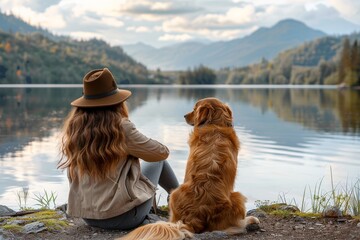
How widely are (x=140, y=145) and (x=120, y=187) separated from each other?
20.5 inches

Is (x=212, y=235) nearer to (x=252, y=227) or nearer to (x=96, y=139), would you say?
(x=252, y=227)

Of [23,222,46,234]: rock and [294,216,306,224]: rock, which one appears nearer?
[23,222,46,234]: rock

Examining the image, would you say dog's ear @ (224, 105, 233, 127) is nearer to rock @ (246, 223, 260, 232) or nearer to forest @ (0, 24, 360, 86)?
rock @ (246, 223, 260, 232)

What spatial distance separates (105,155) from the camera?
18.9 ft

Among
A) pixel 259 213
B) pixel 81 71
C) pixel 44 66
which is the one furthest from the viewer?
pixel 81 71

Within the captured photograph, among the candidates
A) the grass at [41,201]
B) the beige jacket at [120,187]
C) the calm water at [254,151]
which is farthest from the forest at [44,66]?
the beige jacket at [120,187]

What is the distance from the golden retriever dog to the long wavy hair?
0.83 m

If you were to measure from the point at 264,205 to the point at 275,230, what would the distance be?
5.77 ft

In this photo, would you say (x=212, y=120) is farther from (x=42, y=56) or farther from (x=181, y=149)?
(x=42, y=56)

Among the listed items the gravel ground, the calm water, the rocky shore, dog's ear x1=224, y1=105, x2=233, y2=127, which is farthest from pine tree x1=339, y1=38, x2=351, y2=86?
dog's ear x1=224, y1=105, x2=233, y2=127

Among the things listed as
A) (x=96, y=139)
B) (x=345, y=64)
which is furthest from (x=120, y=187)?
(x=345, y=64)

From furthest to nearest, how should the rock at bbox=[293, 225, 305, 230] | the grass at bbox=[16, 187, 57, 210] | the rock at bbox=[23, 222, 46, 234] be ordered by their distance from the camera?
the grass at bbox=[16, 187, 57, 210]
the rock at bbox=[293, 225, 305, 230]
the rock at bbox=[23, 222, 46, 234]

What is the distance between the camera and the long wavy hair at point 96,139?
5.73 m

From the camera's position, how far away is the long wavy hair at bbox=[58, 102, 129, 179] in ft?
18.8
